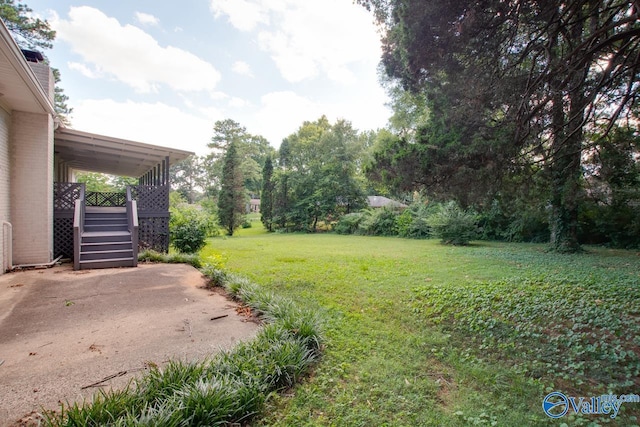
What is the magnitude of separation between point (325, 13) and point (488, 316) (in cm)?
749

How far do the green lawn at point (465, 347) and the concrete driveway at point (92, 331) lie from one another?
1.30m

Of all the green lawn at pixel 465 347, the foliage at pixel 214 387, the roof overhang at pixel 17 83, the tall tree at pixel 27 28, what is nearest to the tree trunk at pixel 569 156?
the green lawn at pixel 465 347

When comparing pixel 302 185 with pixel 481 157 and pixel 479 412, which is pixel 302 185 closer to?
pixel 481 157

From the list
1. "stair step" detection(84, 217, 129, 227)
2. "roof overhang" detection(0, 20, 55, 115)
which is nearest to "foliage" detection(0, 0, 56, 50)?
"roof overhang" detection(0, 20, 55, 115)

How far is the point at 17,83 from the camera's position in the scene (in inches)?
199

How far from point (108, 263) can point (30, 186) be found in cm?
238

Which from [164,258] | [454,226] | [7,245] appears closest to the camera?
[7,245]

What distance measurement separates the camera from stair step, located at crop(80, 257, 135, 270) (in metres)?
6.62

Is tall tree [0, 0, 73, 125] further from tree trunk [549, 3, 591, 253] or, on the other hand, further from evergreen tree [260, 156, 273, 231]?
tree trunk [549, 3, 591, 253]

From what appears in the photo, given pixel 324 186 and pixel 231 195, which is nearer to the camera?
pixel 231 195

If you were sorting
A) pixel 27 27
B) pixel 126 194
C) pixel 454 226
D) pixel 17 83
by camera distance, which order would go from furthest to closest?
pixel 27 27 < pixel 454 226 < pixel 126 194 < pixel 17 83

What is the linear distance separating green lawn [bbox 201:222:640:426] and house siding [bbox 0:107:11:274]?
17.5ft

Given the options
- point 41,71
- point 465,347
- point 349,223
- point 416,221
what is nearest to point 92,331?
point 465,347

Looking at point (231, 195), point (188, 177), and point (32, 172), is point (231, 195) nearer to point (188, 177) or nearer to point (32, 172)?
point (32, 172)
